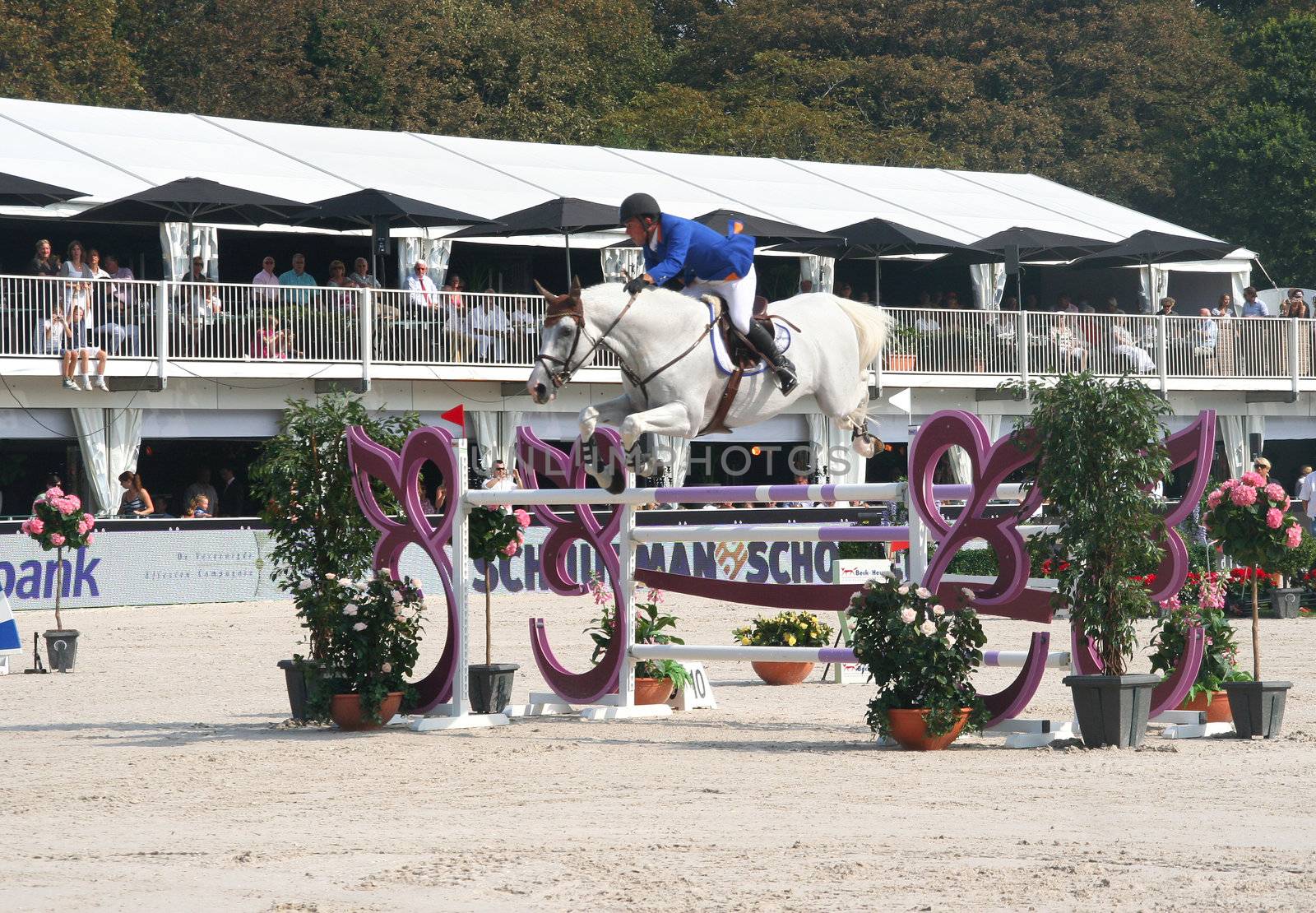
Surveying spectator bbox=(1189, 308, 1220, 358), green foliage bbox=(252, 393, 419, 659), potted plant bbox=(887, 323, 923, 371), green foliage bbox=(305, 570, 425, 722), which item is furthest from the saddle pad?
spectator bbox=(1189, 308, 1220, 358)

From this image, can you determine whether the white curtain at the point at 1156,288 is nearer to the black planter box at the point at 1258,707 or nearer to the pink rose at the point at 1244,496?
the pink rose at the point at 1244,496

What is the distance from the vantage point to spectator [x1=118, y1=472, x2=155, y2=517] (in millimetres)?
25125

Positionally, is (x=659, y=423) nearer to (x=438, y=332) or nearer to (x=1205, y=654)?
(x=1205, y=654)

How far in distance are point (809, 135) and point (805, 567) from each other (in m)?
25.7

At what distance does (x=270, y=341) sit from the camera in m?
26.5

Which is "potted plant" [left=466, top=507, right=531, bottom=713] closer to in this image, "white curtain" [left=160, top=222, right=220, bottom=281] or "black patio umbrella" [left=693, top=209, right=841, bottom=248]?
"black patio umbrella" [left=693, top=209, right=841, bottom=248]

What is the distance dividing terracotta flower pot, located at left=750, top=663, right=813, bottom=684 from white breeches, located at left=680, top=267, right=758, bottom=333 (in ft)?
18.5

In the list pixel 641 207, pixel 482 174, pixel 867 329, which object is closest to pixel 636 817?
pixel 641 207

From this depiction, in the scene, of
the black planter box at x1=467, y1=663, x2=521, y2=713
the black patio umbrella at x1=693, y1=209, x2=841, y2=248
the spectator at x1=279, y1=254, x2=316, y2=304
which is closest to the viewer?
the black planter box at x1=467, y1=663, x2=521, y2=713

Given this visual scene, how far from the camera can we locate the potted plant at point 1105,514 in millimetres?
10852

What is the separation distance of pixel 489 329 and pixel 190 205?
513cm

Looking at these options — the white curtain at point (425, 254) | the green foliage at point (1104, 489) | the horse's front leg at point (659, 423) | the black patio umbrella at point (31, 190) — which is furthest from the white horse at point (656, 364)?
the white curtain at point (425, 254)

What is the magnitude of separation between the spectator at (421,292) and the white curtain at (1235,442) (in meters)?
15.5

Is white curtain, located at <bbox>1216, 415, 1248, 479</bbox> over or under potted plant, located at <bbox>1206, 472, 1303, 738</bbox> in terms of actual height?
over
